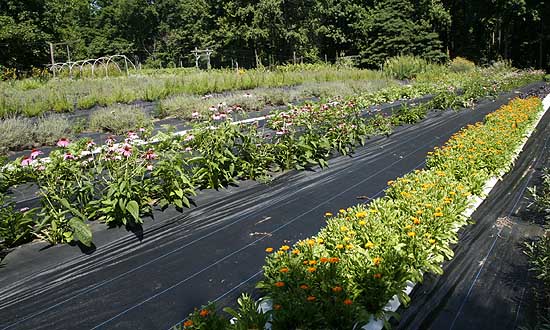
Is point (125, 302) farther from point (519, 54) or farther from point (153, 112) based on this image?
point (519, 54)

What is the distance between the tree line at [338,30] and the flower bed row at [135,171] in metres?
20.0

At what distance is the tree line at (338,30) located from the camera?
24203mm

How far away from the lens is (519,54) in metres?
27.1

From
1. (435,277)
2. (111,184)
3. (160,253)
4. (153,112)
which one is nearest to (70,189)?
(111,184)

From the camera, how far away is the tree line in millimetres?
24203

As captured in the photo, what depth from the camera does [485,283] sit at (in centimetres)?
253

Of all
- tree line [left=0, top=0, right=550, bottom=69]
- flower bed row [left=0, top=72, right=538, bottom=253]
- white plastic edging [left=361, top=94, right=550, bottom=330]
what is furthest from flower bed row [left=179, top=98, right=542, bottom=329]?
tree line [left=0, top=0, right=550, bottom=69]

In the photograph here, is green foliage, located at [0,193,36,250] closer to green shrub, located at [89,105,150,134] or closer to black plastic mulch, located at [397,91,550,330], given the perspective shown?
black plastic mulch, located at [397,91,550,330]

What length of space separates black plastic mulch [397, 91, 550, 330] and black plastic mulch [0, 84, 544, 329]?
102cm

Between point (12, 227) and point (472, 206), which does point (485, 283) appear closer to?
point (472, 206)

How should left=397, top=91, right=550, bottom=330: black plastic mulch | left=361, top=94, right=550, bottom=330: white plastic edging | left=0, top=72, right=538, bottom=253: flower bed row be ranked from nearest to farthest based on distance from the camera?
left=361, top=94, right=550, bottom=330: white plastic edging, left=397, top=91, right=550, bottom=330: black plastic mulch, left=0, top=72, right=538, bottom=253: flower bed row

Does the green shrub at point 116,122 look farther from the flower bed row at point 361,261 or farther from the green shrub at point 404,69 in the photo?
the green shrub at point 404,69

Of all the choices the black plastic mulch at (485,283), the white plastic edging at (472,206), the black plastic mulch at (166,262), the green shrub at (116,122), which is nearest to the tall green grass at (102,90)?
the green shrub at (116,122)

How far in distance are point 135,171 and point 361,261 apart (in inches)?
74.9
